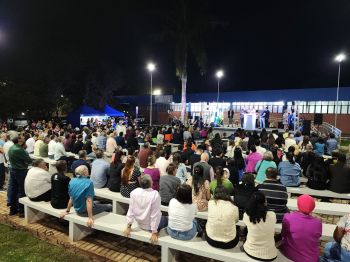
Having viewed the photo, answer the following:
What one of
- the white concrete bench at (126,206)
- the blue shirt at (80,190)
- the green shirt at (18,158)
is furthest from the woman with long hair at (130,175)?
the green shirt at (18,158)

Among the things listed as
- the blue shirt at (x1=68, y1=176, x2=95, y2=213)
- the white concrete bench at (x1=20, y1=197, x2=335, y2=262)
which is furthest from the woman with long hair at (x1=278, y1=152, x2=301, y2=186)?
the blue shirt at (x1=68, y1=176, x2=95, y2=213)

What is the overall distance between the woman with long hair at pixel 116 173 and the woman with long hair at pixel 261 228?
3277 millimetres

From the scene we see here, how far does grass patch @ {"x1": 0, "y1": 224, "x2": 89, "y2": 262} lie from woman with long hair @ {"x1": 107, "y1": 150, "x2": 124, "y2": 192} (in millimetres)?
1713

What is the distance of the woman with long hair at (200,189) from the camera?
5.04m

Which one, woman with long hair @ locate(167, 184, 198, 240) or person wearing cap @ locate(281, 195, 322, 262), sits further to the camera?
woman with long hair @ locate(167, 184, 198, 240)

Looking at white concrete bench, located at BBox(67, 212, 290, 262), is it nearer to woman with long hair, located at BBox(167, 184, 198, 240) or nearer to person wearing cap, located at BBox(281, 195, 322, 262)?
woman with long hair, located at BBox(167, 184, 198, 240)

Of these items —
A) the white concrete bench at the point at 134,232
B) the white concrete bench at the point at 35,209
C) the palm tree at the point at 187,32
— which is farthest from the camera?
the palm tree at the point at 187,32

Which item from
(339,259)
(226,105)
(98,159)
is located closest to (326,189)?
(339,259)

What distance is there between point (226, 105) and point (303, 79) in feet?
33.3

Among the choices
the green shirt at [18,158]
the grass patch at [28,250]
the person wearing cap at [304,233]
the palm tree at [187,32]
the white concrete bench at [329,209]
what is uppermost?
the palm tree at [187,32]

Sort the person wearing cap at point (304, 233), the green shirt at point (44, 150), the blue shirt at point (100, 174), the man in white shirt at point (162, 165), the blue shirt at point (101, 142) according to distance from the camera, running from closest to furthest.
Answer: the person wearing cap at point (304, 233) < the blue shirt at point (100, 174) < the man in white shirt at point (162, 165) < the green shirt at point (44, 150) < the blue shirt at point (101, 142)

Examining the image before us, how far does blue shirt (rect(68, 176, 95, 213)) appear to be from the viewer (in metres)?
4.85

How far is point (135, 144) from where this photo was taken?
510 inches

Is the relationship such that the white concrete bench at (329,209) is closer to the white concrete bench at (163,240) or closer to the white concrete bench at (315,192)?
the white concrete bench at (315,192)
